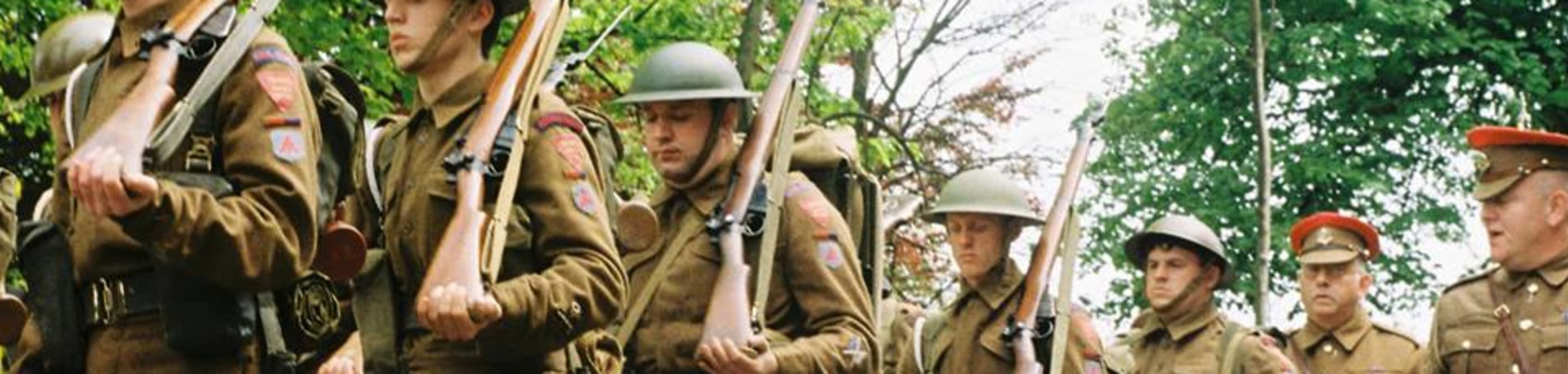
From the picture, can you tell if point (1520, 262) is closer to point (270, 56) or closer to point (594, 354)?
point (594, 354)

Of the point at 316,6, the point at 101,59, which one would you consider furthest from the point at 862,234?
the point at 316,6

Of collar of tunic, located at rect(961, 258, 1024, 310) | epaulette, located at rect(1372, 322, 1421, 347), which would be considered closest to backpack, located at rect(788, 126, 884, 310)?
collar of tunic, located at rect(961, 258, 1024, 310)

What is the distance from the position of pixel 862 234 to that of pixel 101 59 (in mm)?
5096

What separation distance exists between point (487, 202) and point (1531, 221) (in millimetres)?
5496

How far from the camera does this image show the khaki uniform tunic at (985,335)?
43.3ft

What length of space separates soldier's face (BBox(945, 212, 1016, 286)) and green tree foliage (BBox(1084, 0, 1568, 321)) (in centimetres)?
2024

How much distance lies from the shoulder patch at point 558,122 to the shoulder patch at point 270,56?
93 cm

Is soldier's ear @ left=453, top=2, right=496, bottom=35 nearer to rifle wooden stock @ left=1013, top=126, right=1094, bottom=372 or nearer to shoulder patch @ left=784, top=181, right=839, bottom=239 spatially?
shoulder patch @ left=784, top=181, right=839, bottom=239

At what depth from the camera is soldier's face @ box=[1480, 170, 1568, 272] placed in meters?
11.9

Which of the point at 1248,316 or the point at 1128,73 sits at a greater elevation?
the point at 1128,73

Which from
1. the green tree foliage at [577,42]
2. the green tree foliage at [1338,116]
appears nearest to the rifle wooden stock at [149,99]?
the green tree foliage at [577,42]

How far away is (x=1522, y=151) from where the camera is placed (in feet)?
39.5

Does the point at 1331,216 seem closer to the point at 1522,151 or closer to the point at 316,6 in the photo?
the point at 1522,151

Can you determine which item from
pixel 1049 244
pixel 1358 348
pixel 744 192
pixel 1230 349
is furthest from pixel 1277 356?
pixel 744 192
